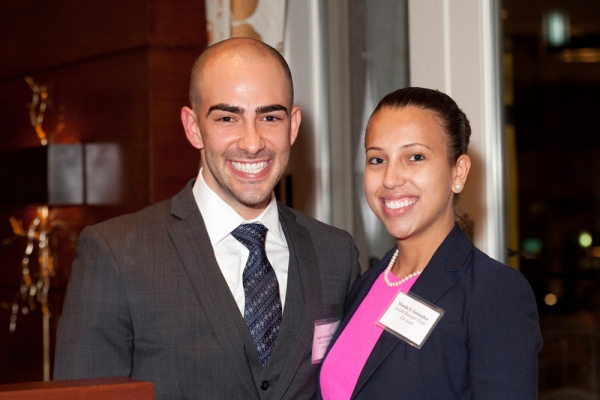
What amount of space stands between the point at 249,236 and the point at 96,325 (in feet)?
1.47

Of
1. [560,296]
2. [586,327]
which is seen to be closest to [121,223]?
[560,296]

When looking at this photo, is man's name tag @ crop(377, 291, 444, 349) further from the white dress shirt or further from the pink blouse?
the white dress shirt

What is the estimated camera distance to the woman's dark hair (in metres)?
1.74

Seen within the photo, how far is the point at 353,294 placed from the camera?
2.01 meters

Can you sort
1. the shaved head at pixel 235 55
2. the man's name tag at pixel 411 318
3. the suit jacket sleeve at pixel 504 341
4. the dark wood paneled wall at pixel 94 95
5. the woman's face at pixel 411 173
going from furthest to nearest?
the dark wood paneled wall at pixel 94 95 < the shaved head at pixel 235 55 < the woman's face at pixel 411 173 < the man's name tag at pixel 411 318 < the suit jacket sleeve at pixel 504 341

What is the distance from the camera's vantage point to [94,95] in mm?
3994

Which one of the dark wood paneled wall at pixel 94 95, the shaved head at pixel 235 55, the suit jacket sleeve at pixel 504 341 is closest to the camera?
the suit jacket sleeve at pixel 504 341

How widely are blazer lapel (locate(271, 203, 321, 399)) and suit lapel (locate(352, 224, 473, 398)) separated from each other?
0.58 ft

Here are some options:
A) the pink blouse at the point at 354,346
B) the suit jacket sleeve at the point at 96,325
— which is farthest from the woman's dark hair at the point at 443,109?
the suit jacket sleeve at the point at 96,325

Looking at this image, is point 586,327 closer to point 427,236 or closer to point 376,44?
point 376,44

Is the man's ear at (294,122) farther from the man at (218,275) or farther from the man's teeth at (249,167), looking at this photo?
the man's teeth at (249,167)

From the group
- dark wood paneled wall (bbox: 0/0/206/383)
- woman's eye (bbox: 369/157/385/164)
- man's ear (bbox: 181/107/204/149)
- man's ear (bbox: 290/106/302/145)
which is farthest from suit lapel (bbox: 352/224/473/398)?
dark wood paneled wall (bbox: 0/0/206/383)

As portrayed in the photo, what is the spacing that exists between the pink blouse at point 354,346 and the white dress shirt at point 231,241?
0.19 metres

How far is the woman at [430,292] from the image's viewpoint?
1494 mm
